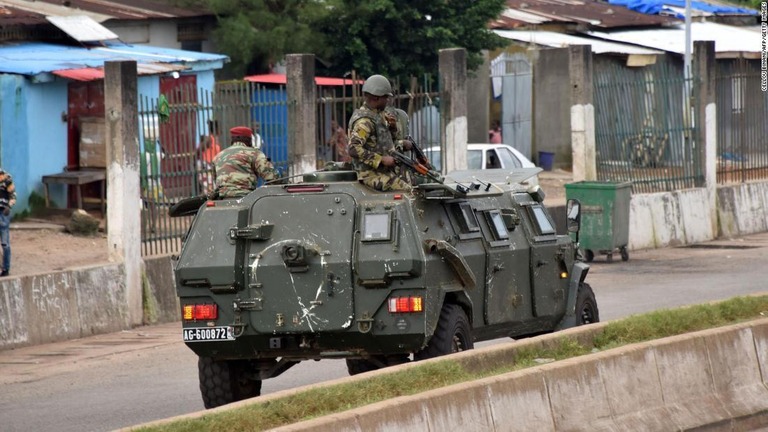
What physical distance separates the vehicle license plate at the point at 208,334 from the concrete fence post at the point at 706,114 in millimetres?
16085

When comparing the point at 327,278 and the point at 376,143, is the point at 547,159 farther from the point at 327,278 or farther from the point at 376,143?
the point at 327,278

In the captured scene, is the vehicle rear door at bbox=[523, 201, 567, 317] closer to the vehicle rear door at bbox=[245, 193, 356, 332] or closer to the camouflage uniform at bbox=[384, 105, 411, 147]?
the camouflage uniform at bbox=[384, 105, 411, 147]

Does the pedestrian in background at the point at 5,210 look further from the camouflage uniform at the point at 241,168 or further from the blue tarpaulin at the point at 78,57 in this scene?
the camouflage uniform at the point at 241,168

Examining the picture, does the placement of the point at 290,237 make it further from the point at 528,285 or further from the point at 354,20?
the point at 354,20

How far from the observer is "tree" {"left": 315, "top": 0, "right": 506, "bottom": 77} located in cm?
2969

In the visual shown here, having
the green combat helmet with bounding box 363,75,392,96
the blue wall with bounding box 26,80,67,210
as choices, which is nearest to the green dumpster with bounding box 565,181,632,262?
the blue wall with bounding box 26,80,67,210

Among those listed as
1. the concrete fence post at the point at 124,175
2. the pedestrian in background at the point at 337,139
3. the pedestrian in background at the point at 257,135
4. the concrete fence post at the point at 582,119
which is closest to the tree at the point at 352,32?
the concrete fence post at the point at 582,119

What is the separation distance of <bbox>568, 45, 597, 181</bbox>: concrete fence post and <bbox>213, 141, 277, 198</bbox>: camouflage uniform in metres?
11.3

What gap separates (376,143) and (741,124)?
16244 millimetres

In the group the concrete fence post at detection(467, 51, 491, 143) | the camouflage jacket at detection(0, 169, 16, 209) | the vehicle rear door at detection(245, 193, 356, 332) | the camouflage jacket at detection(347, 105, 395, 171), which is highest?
the concrete fence post at detection(467, 51, 491, 143)

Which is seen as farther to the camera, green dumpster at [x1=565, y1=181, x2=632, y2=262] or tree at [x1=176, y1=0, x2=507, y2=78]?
tree at [x1=176, y1=0, x2=507, y2=78]

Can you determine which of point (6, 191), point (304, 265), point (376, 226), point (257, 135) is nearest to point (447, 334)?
point (376, 226)

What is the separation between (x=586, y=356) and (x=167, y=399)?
12.7 ft

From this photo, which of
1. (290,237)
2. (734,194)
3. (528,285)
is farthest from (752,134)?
(290,237)
